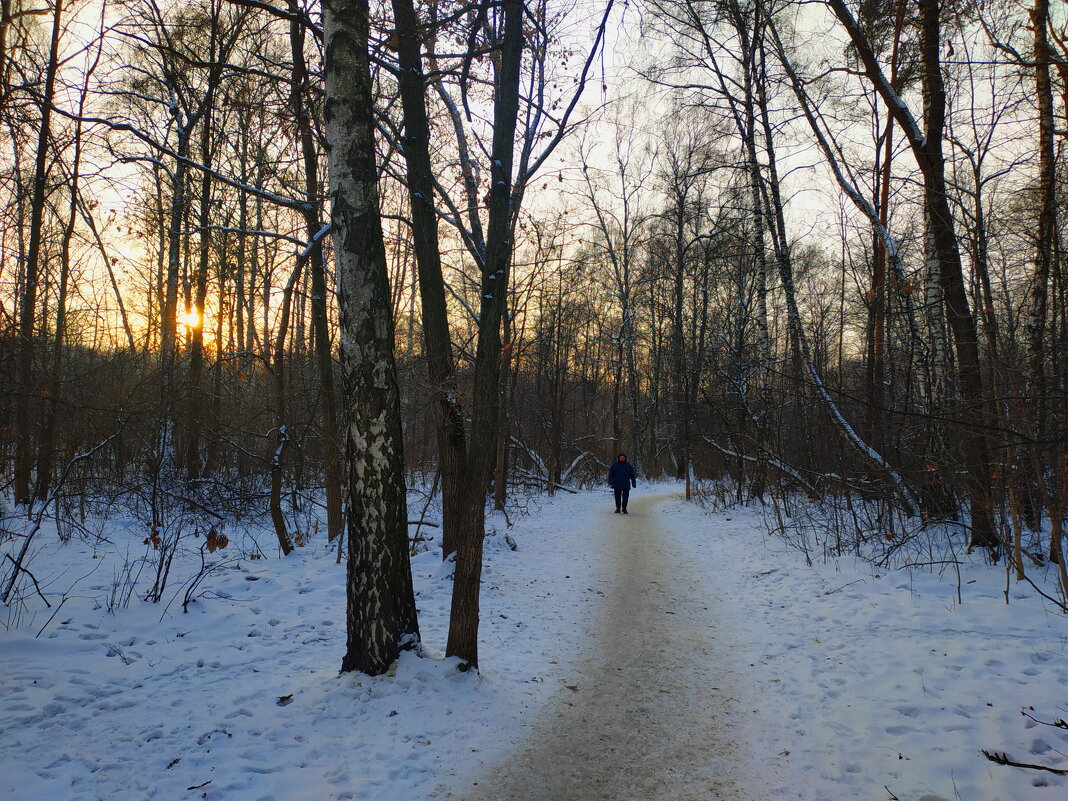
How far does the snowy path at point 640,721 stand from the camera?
3131 mm

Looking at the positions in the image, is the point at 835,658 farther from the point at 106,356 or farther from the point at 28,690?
the point at 106,356

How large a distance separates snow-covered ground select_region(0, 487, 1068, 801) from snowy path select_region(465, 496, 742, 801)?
0.42 ft

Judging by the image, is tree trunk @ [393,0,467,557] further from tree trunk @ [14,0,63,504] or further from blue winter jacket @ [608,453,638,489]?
blue winter jacket @ [608,453,638,489]

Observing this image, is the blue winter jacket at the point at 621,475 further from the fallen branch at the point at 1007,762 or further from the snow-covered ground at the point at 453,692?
the fallen branch at the point at 1007,762

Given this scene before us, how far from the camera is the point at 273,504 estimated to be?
826cm

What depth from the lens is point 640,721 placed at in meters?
3.86

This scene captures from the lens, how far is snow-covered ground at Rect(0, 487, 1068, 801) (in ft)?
10.0

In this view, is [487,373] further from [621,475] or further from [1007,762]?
[621,475]

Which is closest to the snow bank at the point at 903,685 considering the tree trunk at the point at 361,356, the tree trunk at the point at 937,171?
the tree trunk at the point at 937,171

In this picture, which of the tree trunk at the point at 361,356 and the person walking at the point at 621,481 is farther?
the person walking at the point at 621,481

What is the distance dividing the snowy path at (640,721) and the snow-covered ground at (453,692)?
13 cm

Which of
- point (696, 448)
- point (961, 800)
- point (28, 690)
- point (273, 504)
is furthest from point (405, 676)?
point (696, 448)

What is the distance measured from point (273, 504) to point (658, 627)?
6.07 m

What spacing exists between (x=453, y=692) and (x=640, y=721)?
4.65ft
